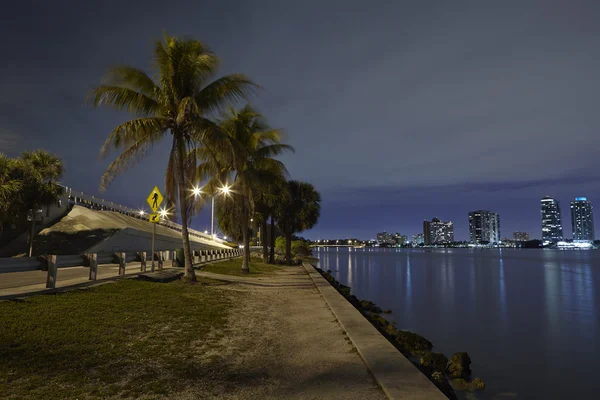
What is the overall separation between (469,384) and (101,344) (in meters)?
8.14

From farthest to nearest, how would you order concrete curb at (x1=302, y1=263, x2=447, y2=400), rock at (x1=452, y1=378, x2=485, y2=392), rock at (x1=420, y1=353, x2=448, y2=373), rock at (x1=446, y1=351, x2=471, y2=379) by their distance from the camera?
rock at (x1=446, y1=351, x2=471, y2=379), rock at (x1=420, y1=353, x2=448, y2=373), rock at (x1=452, y1=378, x2=485, y2=392), concrete curb at (x1=302, y1=263, x2=447, y2=400)

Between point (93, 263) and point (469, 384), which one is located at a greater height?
point (93, 263)

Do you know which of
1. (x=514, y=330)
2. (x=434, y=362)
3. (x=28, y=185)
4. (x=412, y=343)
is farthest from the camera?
(x=28, y=185)

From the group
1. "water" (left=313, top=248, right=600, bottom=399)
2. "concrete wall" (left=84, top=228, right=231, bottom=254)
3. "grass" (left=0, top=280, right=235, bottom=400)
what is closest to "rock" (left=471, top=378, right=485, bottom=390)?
"water" (left=313, top=248, right=600, bottom=399)

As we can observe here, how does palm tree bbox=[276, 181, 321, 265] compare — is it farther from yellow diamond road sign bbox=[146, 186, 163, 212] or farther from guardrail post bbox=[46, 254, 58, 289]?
guardrail post bbox=[46, 254, 58, 289]

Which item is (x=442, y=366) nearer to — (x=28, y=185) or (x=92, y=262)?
(x=92, y=262)

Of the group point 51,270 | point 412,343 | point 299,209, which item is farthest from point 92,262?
point 299,209

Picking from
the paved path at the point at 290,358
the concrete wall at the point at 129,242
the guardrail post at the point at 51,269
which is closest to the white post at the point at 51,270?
the guardrail post at the point at 51,269

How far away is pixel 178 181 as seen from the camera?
643 inches

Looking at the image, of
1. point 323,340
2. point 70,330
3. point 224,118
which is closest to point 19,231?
point 224,118

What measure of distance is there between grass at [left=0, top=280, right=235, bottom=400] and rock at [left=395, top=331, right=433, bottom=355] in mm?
5626

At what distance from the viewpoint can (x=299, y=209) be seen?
142ft

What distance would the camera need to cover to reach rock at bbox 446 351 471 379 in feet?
33.2

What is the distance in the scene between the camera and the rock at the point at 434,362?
955 cm
